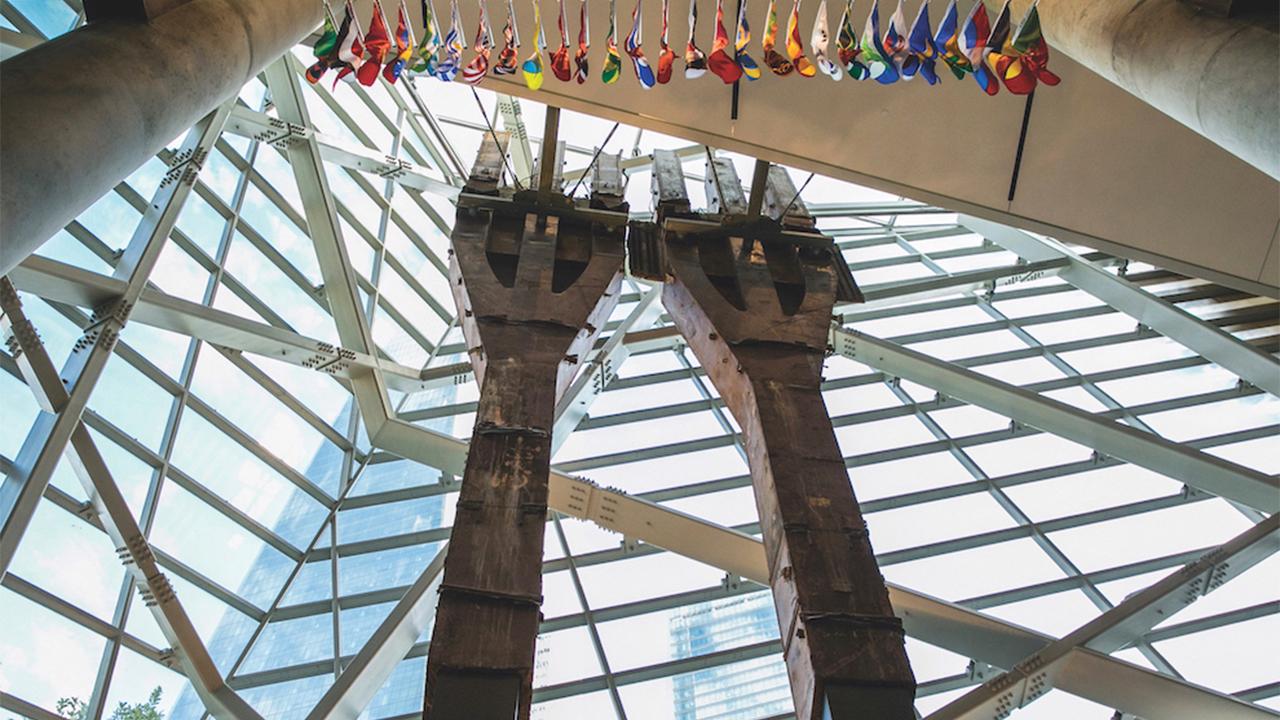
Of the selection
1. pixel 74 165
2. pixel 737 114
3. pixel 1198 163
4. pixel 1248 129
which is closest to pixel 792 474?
pixel 1248 129

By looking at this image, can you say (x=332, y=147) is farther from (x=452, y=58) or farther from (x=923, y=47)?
(x=923, y=47)

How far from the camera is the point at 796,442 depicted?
7.14m

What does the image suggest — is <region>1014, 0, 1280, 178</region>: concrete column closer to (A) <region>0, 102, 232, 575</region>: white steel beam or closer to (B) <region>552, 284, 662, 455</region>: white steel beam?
(B) <region>552, 284, 662, 455</region>: white steel beam

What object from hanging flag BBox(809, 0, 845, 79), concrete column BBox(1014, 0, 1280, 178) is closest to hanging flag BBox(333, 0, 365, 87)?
hanging flag BBox(809, 0, 845, 79)

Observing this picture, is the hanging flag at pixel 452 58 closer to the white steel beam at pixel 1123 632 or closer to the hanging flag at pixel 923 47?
the hanging flag at pixel 923 47

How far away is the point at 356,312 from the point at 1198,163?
1051cm

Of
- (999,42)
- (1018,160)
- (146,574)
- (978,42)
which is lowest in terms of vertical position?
(146,574)

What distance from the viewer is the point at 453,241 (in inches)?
345

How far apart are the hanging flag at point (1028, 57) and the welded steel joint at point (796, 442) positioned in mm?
2619

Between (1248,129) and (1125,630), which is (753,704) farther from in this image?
(1248,129)

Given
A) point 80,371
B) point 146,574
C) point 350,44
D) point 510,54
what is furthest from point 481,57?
point 146,574

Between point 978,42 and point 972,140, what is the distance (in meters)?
3.03

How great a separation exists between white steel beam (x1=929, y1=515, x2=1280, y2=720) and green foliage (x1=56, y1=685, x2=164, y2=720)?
28.5ft

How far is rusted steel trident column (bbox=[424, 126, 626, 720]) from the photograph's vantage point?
5.19 m
